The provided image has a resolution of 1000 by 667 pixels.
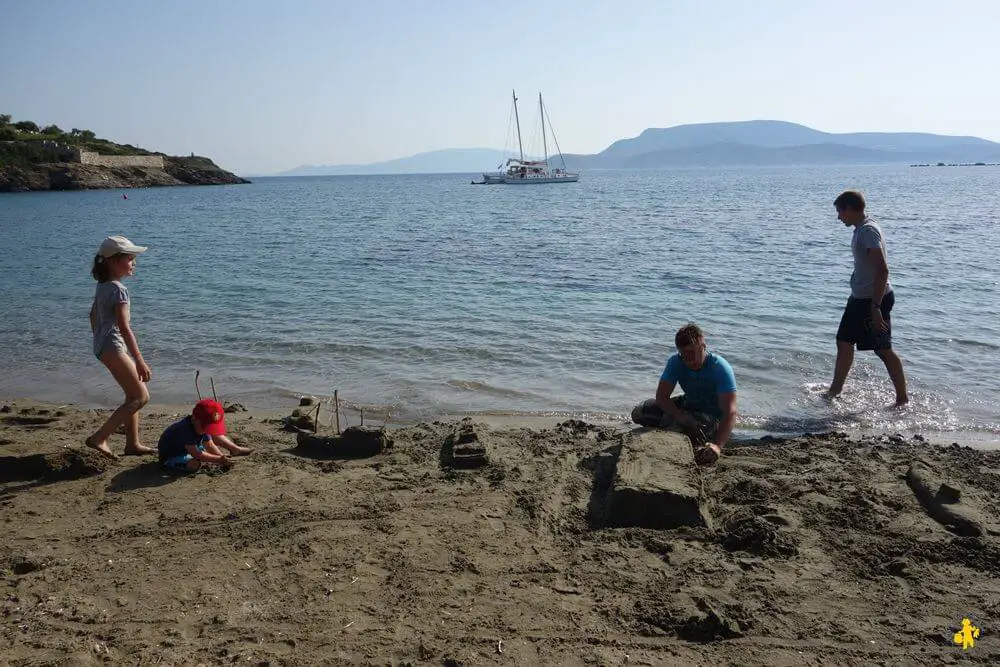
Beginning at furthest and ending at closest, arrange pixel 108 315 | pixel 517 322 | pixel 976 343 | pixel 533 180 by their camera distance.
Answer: pixel 533 180 → pixel 517 322 → pixel 976 343 → pixel 108 315

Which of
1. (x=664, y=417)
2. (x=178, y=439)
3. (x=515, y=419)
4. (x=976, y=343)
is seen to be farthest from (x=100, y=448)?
(x=976, y=343)

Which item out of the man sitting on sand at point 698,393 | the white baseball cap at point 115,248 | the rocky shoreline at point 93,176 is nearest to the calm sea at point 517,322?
the man sitting on sand at point 698,393

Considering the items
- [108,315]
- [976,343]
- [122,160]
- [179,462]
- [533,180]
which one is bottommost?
[976,343]

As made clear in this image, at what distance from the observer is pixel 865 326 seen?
758cm

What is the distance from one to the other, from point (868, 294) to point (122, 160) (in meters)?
96.6

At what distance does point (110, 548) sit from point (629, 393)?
556 cm

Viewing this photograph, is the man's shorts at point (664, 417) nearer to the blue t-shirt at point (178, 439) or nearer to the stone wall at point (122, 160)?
the blue t-shirt at point (178, 439)

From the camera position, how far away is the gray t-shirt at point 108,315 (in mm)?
5559

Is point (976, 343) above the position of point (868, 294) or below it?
below

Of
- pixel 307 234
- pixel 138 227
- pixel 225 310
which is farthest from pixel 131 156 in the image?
pixel 225 310

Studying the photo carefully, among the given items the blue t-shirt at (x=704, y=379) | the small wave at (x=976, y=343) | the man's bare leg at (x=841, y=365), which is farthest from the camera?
the small wave at (x=976, y=343)

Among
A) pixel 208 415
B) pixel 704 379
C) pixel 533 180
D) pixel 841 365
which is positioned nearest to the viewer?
pixel 208 415

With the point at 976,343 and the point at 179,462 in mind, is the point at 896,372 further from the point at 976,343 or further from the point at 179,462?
the point at 179,462

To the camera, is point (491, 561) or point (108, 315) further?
point (108, 315)
